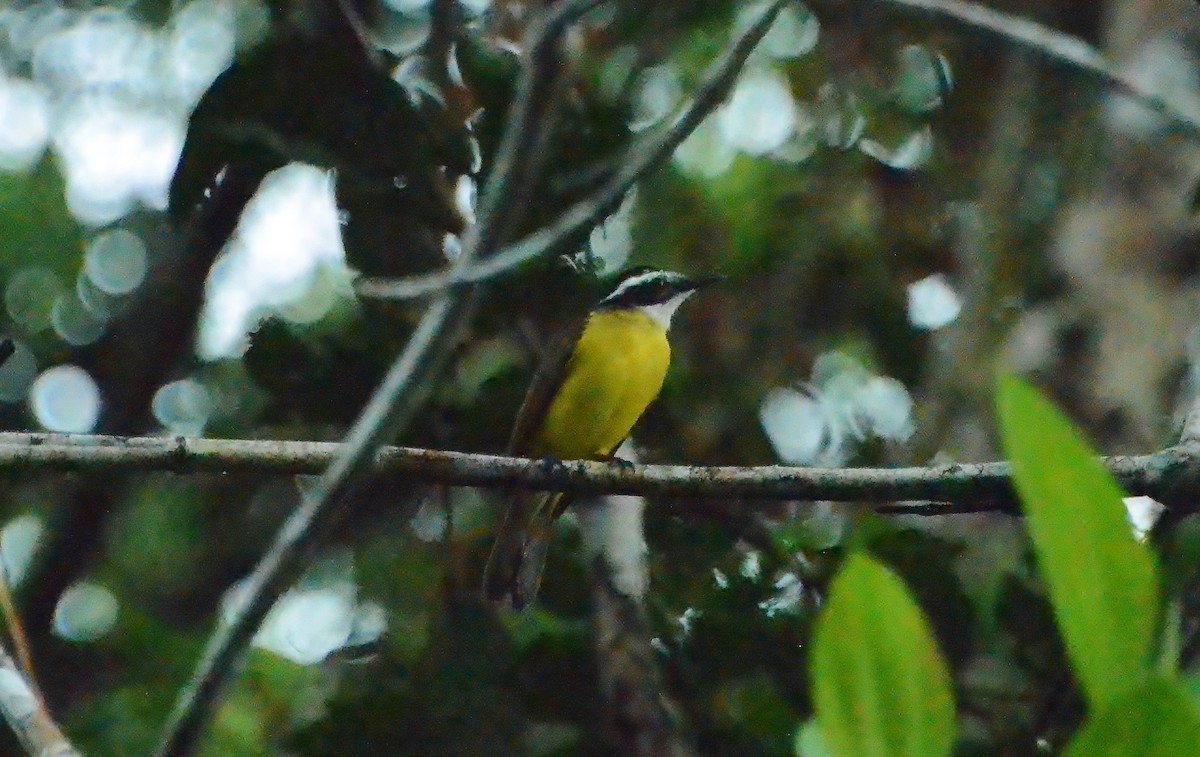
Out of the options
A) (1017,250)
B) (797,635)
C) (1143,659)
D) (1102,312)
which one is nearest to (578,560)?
(797,635)

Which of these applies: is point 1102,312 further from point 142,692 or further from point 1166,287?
point 142,692

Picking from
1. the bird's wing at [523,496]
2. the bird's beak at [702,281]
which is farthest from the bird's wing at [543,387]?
the bird's beak at [702,281]

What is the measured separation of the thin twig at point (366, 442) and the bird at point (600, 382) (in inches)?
78.2

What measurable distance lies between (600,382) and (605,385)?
0.02 metres

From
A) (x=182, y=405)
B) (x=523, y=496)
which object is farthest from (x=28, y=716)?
(x=182, y=405)

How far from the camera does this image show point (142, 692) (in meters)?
2.83

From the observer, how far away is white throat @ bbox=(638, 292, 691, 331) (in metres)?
4.11

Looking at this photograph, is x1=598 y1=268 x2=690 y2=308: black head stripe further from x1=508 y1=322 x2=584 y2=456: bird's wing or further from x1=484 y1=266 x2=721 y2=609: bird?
x1=508 y1=322 x2=584 y2=456: bird's wing

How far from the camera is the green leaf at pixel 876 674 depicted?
0.86 meters

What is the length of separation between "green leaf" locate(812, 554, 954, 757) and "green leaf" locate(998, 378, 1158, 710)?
0.08 meters

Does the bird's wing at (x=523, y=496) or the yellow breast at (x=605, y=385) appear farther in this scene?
the yellow breast at (x=605, y=385)

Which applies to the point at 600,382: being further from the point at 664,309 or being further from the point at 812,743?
the point at 812,743

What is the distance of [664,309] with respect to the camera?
13.7 feet

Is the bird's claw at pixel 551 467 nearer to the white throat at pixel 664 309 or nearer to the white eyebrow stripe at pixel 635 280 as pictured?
the white eyebrow stripe at pixel 635 280
